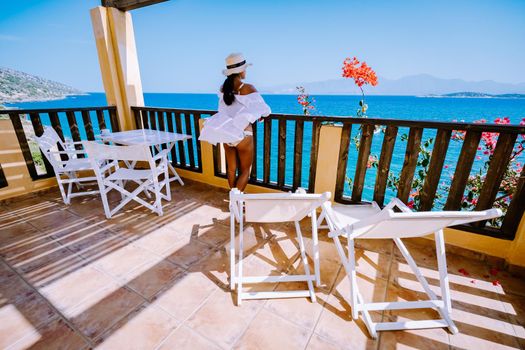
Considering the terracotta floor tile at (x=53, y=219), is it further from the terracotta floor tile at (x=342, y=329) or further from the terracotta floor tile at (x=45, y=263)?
the terracotta floor tile at (x=342, y=329)

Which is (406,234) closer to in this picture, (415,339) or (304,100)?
(415,339)

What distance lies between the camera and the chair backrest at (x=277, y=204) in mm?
1414

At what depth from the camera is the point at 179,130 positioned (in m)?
3.63

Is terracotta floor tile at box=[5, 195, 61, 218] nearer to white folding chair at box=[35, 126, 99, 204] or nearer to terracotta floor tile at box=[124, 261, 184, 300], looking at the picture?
white folding chair at box=[35, 126, 99, 204]

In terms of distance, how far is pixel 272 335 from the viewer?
1.35 meters

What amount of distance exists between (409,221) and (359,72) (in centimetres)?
201

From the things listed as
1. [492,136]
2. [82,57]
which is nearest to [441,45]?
[492,136]

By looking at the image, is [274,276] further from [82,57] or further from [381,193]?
[82,57]

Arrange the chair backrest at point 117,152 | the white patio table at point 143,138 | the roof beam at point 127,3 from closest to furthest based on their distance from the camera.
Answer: the chair backrest at point 117,152
the white patio table at point 143,138
the roof beam at point 127,3

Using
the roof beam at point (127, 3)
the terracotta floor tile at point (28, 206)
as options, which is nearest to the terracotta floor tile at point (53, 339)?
the terracotta floor tile at point (28, 206)

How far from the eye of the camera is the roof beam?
3.40 meters

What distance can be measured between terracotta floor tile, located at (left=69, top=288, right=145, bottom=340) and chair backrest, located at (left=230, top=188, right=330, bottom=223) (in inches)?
38.1

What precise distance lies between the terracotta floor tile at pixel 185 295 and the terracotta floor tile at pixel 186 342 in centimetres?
10

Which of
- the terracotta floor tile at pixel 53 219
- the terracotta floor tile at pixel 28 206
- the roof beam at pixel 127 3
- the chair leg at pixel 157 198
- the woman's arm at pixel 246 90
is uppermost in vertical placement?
the roof beam at pixel 127 3
